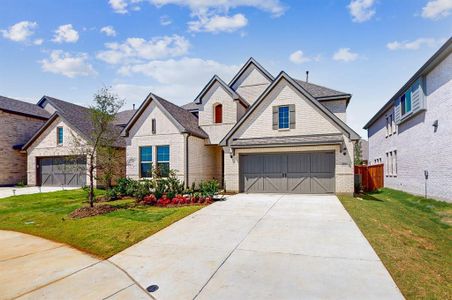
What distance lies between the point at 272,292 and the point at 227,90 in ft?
55.1

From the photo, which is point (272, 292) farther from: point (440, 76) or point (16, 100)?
point (16, 100)

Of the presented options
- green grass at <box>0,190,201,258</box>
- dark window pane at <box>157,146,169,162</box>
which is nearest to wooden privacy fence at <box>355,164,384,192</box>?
dark window pane at <box>157,146,169,162</box>

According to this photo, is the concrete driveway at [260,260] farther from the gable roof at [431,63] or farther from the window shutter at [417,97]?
the window shutter at [417,97]

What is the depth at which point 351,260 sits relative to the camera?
18.0 ft

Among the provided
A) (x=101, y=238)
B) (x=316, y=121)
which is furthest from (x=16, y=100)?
(x=316, y=121)

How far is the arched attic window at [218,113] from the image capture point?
20109 millimetres

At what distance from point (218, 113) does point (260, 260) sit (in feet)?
51.3

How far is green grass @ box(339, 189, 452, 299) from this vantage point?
4.49 meters

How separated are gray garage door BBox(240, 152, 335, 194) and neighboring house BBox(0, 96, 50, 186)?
73.9ft

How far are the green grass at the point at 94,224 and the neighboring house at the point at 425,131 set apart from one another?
510 inches

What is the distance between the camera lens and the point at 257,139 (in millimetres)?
16094

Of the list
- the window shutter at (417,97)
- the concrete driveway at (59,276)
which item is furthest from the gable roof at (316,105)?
the concrete driveway at (59,276)

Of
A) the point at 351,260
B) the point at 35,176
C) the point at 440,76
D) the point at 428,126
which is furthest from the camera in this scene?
the point at 35,176

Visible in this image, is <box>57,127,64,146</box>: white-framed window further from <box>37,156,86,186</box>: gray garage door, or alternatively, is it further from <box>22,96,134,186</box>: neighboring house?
<box>37,156,86,186</box>: gray garage door
